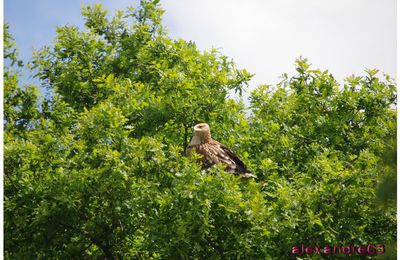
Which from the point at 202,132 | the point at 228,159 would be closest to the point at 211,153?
the point at 228,159

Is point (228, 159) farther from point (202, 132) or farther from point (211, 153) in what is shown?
point (202, 132)

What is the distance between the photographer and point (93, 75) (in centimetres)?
1797

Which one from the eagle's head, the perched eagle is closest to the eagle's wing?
the perched eagle

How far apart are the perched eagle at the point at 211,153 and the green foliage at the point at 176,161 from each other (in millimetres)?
312

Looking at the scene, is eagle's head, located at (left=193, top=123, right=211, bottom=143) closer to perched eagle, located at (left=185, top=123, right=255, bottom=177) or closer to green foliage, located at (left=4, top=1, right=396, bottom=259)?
perched eagle, located at (left=185, top=123, right=255, bottom=177)

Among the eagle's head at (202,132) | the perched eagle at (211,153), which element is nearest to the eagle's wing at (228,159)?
the perched eagle at (211,153)

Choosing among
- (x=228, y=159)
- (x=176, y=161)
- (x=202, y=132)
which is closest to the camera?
(x=176, y=161)

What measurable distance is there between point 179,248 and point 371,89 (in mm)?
7983

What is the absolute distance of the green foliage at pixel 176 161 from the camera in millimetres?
11703

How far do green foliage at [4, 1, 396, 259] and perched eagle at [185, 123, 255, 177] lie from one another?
31cm

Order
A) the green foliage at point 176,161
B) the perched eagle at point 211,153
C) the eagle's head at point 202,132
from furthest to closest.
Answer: the eagle's head at point 202,132
the perched eagle at point 211,153
the green foliage at point 176,161

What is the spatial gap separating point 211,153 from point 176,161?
108 cm

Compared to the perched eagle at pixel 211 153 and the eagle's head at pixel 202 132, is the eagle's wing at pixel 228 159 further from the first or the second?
the eagle's head at pixel 202 132

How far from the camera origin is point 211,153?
13.3 meters
